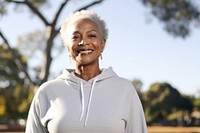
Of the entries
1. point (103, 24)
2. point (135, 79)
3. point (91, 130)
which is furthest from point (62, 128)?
point (135, 79)

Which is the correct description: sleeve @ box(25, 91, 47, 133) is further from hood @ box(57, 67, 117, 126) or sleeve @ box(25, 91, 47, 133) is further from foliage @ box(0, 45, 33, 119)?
foliage @ box(0, 45, 33, 119)

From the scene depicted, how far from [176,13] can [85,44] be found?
591 inches

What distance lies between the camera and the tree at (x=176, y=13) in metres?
16.5

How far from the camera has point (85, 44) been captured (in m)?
2.15

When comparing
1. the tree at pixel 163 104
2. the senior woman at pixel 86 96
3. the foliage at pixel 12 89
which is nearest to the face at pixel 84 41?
the senior woman at pixel 86 96

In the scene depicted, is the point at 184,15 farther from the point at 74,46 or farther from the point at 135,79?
the point at 135,79

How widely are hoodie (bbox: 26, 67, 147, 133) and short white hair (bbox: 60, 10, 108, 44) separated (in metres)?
0.19

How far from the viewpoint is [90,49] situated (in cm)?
217

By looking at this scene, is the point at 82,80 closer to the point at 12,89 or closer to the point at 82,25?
the point at 82,25

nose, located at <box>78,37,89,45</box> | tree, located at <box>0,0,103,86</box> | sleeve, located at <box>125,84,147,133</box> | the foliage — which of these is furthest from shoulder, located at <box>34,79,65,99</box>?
the foliage

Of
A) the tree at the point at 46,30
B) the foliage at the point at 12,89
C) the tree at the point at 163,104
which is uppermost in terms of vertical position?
the tree at the point at 46,30

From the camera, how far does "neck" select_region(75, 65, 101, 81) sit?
223 cm

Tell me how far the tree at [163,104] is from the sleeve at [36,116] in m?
70.6

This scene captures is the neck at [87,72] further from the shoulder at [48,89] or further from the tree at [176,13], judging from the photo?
the tree at [176,13]
